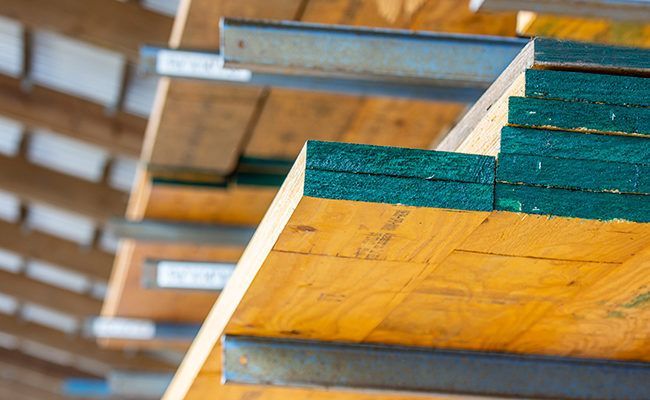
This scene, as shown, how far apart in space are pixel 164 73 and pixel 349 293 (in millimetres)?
3012

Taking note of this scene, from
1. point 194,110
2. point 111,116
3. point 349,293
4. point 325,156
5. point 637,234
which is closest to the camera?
point 325,156

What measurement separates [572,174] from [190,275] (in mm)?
5914

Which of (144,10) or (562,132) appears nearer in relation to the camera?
(562,132)

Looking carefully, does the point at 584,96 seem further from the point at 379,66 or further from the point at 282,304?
the point at 379,66

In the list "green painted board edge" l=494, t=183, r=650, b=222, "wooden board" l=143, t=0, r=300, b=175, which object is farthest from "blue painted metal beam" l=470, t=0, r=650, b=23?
"wooden board" l=143, t=0, r=300, b=175

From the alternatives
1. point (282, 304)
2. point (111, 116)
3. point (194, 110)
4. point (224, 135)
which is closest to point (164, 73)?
point (194, 110)

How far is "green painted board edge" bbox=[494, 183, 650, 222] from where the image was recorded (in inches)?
90.0

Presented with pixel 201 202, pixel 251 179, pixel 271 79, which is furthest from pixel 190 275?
pixel 271 79

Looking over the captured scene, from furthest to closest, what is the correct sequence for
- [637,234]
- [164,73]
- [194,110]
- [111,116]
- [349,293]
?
[111,116], [194,110], [164,73], [349,293], [637,234]

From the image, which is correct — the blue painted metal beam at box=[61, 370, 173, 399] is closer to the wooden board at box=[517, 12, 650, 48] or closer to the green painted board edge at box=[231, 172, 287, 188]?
the green painted board edge at box=[231, 172, 287, 188]

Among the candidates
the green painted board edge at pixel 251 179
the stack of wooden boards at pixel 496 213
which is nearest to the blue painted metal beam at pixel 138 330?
the green painted board edge at pixel 251 179

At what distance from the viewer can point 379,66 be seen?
4160 millimetres

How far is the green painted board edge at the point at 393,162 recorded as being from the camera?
7.32 feet

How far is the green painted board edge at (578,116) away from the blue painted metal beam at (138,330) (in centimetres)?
736
